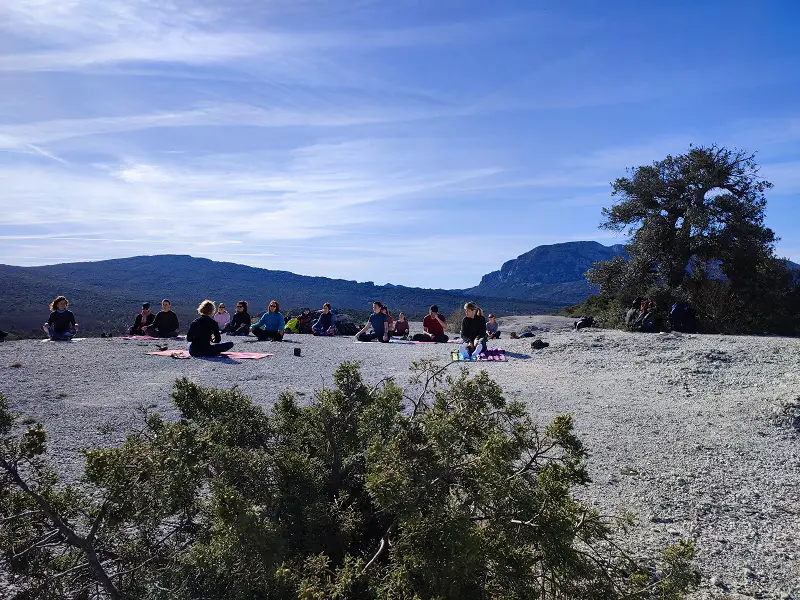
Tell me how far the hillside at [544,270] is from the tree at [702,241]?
87.0 m

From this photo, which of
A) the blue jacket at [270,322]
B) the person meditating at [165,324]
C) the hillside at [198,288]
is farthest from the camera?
the hillside at [198,288]

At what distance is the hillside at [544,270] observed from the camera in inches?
4564

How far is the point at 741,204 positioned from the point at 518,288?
9979cm

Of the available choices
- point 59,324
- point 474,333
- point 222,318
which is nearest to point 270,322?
point 222,318

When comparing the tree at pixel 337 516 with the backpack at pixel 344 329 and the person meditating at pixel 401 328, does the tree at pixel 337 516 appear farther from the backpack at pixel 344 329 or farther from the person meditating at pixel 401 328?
the backpack at pixel 344 329

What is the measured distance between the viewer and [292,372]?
1102 cm

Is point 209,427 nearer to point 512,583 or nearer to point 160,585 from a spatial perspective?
point 160,585

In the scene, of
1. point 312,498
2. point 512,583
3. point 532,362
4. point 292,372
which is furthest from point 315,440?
point 532,362

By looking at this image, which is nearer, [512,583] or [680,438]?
[512,583]

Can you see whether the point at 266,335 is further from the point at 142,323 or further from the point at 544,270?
the point at 544,270

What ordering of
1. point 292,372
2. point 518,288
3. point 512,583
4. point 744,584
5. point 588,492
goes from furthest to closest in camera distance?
1. point 518,288
2. point 292,372
3. point 588,492
4. point 744,584
5. point 512,583

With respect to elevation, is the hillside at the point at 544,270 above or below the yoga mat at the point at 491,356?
above

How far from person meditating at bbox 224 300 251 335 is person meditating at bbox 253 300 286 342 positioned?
228 cm

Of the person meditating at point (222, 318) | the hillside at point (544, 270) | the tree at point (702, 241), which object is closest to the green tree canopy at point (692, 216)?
the tree at point (702, 241)
